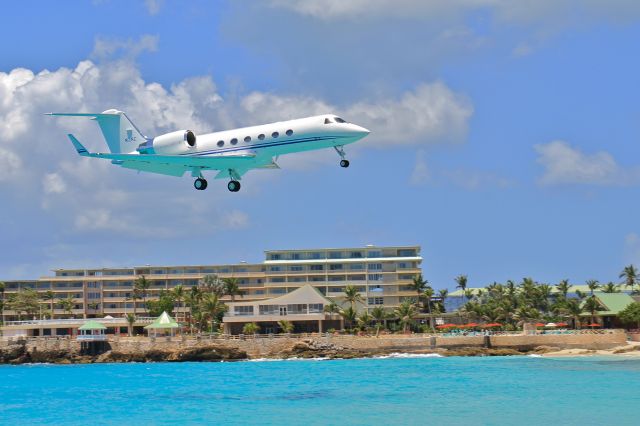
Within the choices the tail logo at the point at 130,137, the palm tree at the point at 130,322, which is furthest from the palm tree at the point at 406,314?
the tail logo at the point at 130,137

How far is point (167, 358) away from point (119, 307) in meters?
44.5

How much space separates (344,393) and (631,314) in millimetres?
56813

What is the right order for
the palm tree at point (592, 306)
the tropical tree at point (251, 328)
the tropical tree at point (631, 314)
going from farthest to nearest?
the palm tree at point (592, 306), the tropical tree at point (251, 328), the tropical tree at point (631, 314)

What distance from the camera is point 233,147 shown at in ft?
172

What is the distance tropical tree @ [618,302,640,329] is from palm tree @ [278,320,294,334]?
40548mm

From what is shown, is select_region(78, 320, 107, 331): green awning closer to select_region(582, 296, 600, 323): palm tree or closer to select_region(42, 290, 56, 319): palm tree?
select_region(42, 290, 56, 319): palm tree

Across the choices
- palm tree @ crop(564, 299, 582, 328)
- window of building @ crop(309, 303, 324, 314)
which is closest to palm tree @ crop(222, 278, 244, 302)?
window of building @ crop(309, 303, 324, 314)

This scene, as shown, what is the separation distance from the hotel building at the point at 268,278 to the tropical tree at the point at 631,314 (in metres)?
32.9

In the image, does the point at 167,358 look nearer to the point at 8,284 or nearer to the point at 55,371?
the point at 55,371

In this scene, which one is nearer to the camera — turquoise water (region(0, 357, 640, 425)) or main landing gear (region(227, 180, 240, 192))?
main landing gear (region(227, 180, 240, 192))

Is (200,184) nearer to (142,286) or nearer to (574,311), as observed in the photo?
(574,311)

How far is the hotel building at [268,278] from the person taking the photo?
460 feet

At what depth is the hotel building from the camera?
460 feet

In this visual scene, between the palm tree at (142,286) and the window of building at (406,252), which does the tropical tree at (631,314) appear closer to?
the window of building at (406,252)
